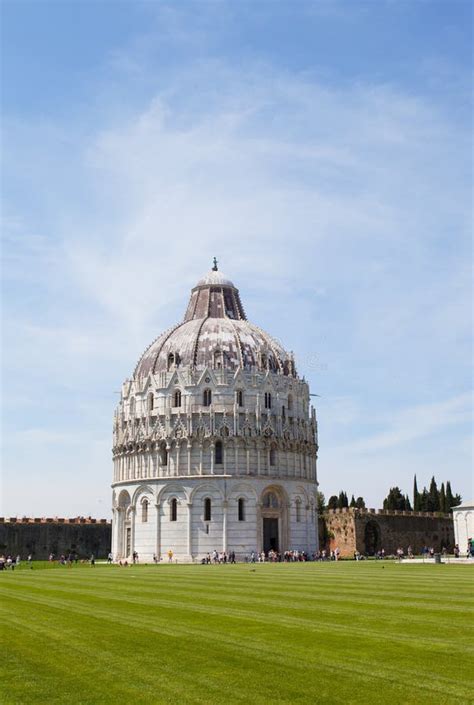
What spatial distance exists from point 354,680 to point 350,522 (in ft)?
307

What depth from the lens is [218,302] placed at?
104812 mm

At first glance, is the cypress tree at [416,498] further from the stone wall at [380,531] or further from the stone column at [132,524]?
the stone column at [132,524]

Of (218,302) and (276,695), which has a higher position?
(218,302)

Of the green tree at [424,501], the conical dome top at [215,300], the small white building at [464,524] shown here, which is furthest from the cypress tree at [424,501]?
the conical dome top at [215,300]

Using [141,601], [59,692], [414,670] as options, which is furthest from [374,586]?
[59,692]

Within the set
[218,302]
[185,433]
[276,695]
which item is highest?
[218,302]

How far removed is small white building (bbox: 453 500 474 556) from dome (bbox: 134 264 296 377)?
26.2m

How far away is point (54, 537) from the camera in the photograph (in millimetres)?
103688

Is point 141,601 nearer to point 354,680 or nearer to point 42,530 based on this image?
point 354,680

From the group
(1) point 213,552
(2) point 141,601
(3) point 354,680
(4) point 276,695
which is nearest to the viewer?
(4) point 276,695

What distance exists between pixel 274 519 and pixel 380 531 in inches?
782

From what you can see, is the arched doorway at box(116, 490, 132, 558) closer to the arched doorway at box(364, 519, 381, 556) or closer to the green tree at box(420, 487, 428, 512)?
the arched doorway at box(364, 519, 381, 556)


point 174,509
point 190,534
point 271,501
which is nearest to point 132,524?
point 174,509

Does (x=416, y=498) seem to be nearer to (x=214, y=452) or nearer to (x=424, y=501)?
(x=424, y=501)
